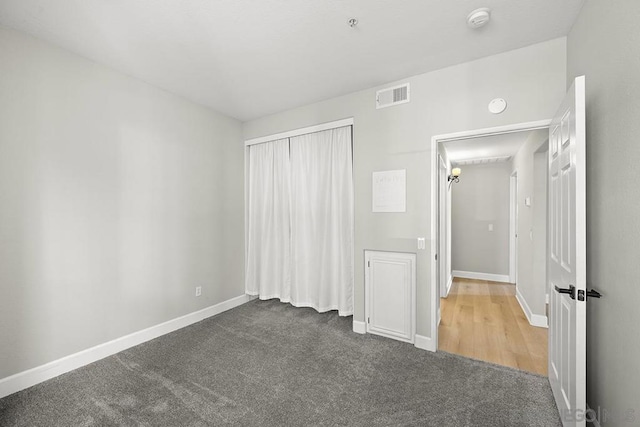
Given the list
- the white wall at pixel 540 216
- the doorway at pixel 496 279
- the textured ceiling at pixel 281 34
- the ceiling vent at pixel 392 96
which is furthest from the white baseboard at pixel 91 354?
the white wall at pixel 540 216

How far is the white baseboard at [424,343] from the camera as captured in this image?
268cm

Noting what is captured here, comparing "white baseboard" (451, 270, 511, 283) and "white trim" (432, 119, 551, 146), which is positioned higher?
"white trim" (432, 119, 551, 146)

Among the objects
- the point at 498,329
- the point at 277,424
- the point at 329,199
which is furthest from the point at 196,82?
the point at 498,329

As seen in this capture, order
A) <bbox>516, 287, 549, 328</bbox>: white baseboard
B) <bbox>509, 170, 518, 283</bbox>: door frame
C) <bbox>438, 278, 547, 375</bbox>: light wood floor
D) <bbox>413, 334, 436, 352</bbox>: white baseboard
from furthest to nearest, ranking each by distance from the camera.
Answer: <bbox>509, 170, 518, 283</bbox>: door frame < <bbox>516, 287, 549, 328</bbox>: white baseboard < <bbox>413, 334, 436, 352</bbox>: white baseboard < <bbox>438, 278, 547, 375</bbox>: light wood floor

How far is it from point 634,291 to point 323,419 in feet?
5.98

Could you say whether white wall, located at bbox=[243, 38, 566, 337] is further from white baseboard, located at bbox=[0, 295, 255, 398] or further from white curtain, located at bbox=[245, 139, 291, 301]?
white baseboard, located at bbox=[0, 295, 255, 398]

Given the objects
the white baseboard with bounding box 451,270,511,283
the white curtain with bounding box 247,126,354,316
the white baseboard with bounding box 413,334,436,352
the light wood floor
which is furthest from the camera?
the white baseboard with bounding box 451,270,511,283

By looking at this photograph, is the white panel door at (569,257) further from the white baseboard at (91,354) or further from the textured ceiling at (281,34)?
the white baseboard at (91,354)

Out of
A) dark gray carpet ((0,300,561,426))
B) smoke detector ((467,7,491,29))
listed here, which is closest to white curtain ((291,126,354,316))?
dark gray carpet ((0,300,561,426))

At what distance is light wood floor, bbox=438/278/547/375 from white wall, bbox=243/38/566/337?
1.77ft

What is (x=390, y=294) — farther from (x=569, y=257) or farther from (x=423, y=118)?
(x=423, y=118)

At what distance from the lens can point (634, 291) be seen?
1.25 m

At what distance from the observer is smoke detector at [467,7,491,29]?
1.91 metres

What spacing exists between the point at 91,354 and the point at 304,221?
8.36ft
